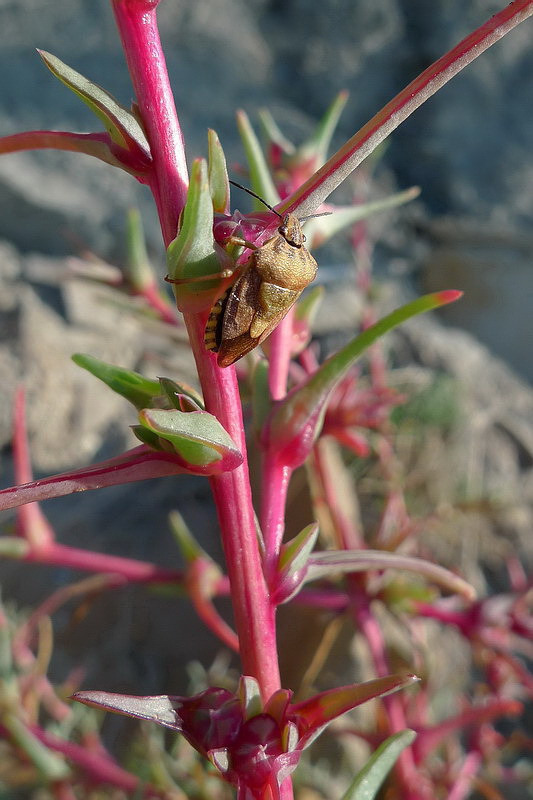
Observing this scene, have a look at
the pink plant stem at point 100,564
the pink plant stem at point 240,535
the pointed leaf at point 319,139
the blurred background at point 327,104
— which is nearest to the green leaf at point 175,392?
the pink plant stem at point 240,535

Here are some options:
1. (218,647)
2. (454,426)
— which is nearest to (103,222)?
(454,426)

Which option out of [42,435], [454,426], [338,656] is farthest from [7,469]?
[454,426]

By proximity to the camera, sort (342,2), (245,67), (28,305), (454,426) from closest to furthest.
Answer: (454,426) < (28,305) < (245,67) < (342,2)

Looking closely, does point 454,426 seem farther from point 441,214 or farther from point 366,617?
point 441,214

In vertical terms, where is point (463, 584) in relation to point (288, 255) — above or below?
below

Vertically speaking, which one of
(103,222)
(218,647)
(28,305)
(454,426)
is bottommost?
(218,647)

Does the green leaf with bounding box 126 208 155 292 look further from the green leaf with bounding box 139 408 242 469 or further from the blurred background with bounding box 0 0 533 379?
the blurred background with bounding box 0 0 533 379

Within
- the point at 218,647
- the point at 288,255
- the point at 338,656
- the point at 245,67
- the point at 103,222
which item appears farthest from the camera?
the point at 245,67

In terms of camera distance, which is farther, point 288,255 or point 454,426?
point 454,426
